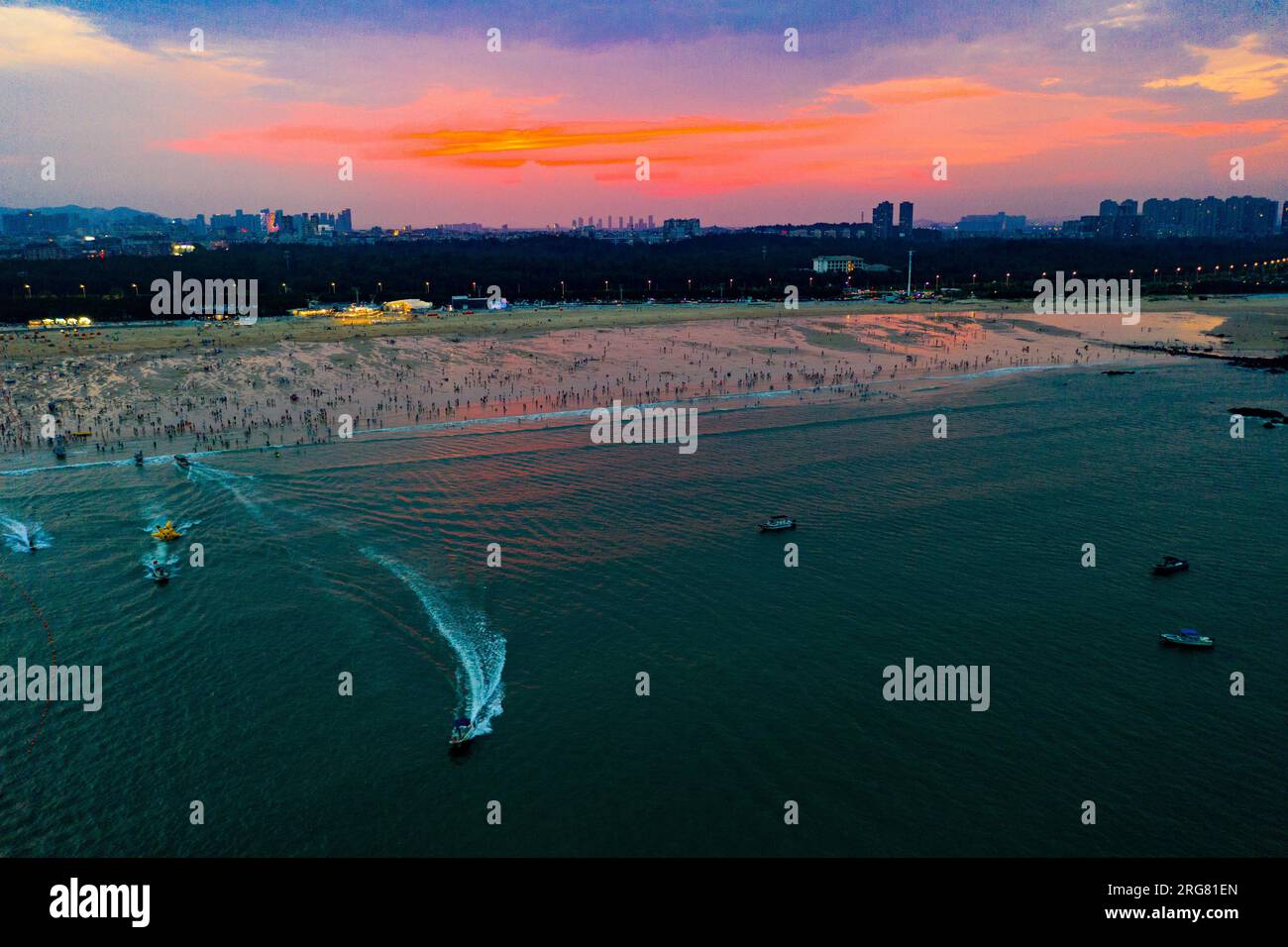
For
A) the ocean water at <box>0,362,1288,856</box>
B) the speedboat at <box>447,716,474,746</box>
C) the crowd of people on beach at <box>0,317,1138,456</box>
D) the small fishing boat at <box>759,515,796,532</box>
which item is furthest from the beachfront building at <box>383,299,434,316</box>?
the speedboat at <box>447,716,474,746</box>

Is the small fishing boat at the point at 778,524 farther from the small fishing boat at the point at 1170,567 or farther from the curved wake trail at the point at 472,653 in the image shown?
the small fishing boat at the point at 1170,567

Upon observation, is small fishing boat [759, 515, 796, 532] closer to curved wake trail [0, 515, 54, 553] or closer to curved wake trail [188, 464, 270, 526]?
curved wake trail [188, 464, 270, 526]

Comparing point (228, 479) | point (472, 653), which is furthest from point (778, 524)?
point (228, 479)

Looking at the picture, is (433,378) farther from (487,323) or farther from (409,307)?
(409,307)

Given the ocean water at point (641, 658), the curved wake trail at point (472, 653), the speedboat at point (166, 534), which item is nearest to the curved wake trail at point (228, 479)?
the ocean water at point (641, 658)

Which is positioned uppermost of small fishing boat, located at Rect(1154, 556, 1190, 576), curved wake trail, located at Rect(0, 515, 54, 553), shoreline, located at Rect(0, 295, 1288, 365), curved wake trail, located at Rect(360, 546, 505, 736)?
shoreline, located at Rect(0, 295, 1288, 365)
